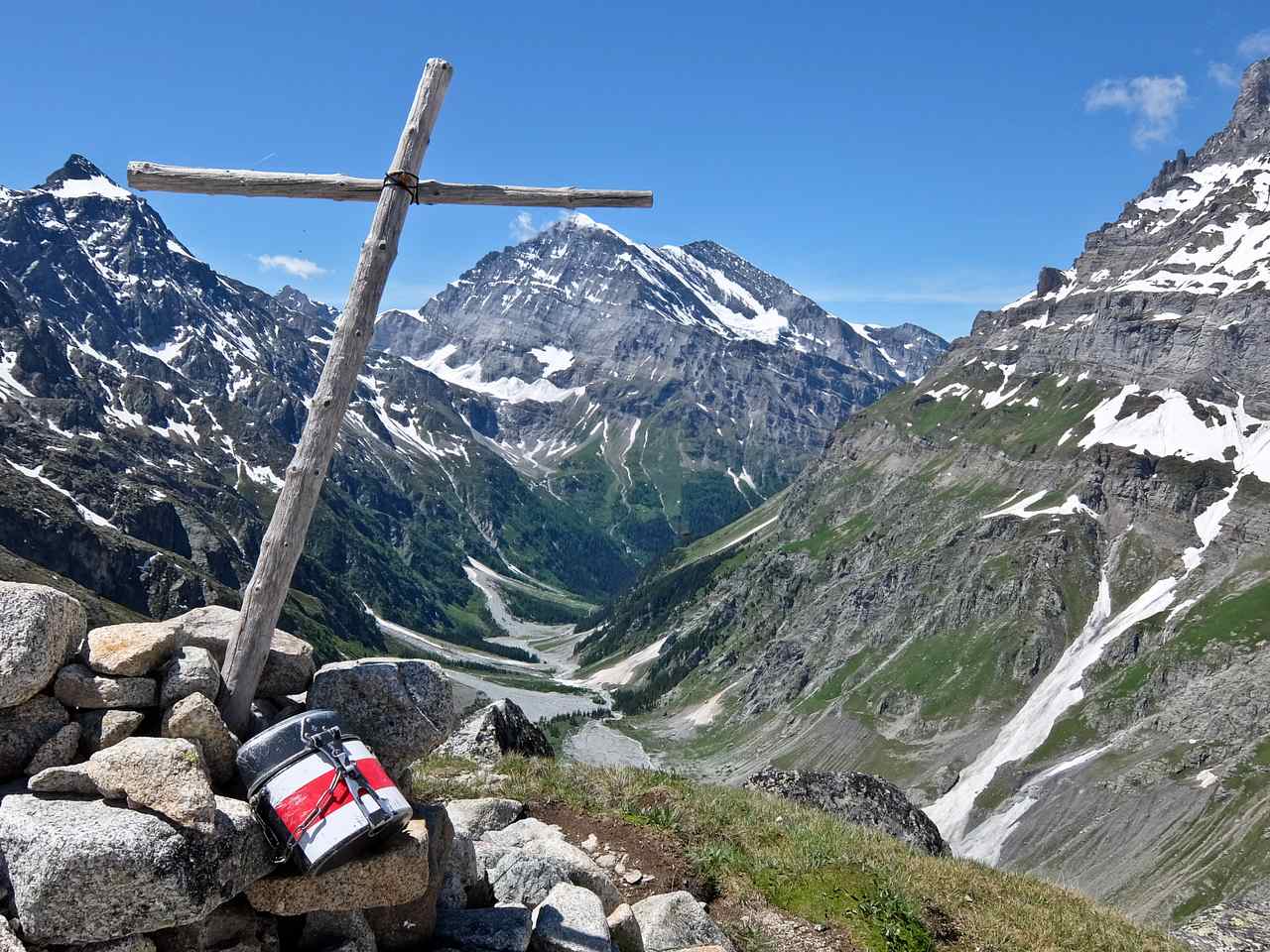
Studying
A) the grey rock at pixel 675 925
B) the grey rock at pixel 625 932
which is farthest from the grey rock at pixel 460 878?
the grey rock at pixel 675 925

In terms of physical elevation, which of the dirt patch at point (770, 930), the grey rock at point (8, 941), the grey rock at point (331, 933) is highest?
the grey rock at point (8, 941)

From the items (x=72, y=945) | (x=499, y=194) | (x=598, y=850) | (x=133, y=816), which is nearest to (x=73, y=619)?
(x=133, y=816)

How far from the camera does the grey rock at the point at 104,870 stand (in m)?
7.81

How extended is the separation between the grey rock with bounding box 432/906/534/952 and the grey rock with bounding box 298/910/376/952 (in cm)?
121

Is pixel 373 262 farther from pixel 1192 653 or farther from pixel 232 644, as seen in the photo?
pixel 1192 653

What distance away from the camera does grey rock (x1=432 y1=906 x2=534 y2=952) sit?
10414 millimetres

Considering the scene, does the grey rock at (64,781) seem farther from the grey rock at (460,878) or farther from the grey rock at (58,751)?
the grey rock at (460,878)

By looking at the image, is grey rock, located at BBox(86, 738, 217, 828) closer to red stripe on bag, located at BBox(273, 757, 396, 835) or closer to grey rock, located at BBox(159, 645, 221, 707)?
red stripe on bag, located at BBox(273, 757, 396, 835)

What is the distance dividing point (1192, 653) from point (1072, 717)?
29.0 metres

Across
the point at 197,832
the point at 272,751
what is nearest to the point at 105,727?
the point at 272,751

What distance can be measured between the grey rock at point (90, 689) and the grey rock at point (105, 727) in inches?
4.6

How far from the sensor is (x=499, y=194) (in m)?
12.9

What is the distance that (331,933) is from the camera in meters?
9.52

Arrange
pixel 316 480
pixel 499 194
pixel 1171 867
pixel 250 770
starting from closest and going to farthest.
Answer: pixel 250 770, pixel 316 480, pixel 499 194, pixel 1171 867
